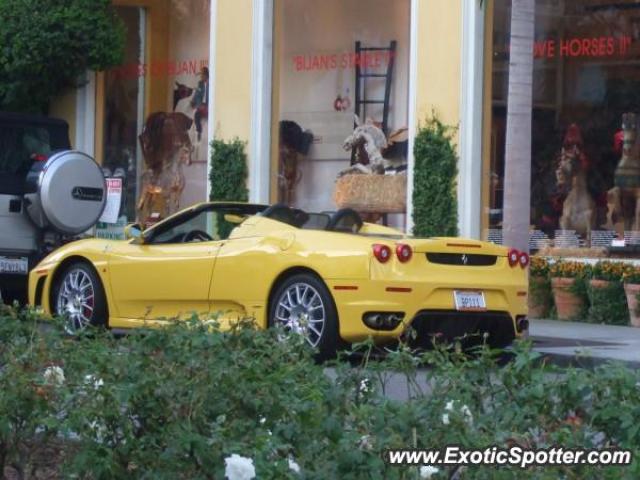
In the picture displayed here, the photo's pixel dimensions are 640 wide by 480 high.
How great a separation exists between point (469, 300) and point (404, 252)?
70 cm

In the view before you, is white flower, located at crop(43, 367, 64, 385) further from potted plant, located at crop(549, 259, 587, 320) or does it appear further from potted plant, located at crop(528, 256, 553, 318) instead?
potted plant, located at crop(528, 256, 553, 318)

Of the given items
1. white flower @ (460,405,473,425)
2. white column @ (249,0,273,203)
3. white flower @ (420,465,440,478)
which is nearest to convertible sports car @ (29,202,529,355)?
white flower @ (460,405,473,425)

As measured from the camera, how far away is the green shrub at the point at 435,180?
18.1m

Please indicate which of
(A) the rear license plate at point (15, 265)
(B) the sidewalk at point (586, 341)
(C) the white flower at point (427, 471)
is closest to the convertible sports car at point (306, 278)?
(B) the sidewalk at point (586, 341)

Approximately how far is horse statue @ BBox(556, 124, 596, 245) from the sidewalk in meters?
1.38

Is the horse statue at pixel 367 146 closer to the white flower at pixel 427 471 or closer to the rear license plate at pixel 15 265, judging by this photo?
the rear license plate at pixel 15 265

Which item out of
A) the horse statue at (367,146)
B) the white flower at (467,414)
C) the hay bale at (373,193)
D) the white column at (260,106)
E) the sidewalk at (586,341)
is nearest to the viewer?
the white flower at (467,414)

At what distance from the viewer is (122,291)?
13.3m

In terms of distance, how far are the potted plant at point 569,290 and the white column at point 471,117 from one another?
1418 mm

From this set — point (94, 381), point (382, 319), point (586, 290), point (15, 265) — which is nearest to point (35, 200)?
point (15, 265)

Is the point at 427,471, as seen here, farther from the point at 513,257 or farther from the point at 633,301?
the point at 633,301

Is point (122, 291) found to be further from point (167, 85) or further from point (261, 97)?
point (167, 85)

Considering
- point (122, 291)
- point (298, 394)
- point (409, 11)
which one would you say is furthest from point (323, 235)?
point (409, 11)

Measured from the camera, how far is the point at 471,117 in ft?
59.1
